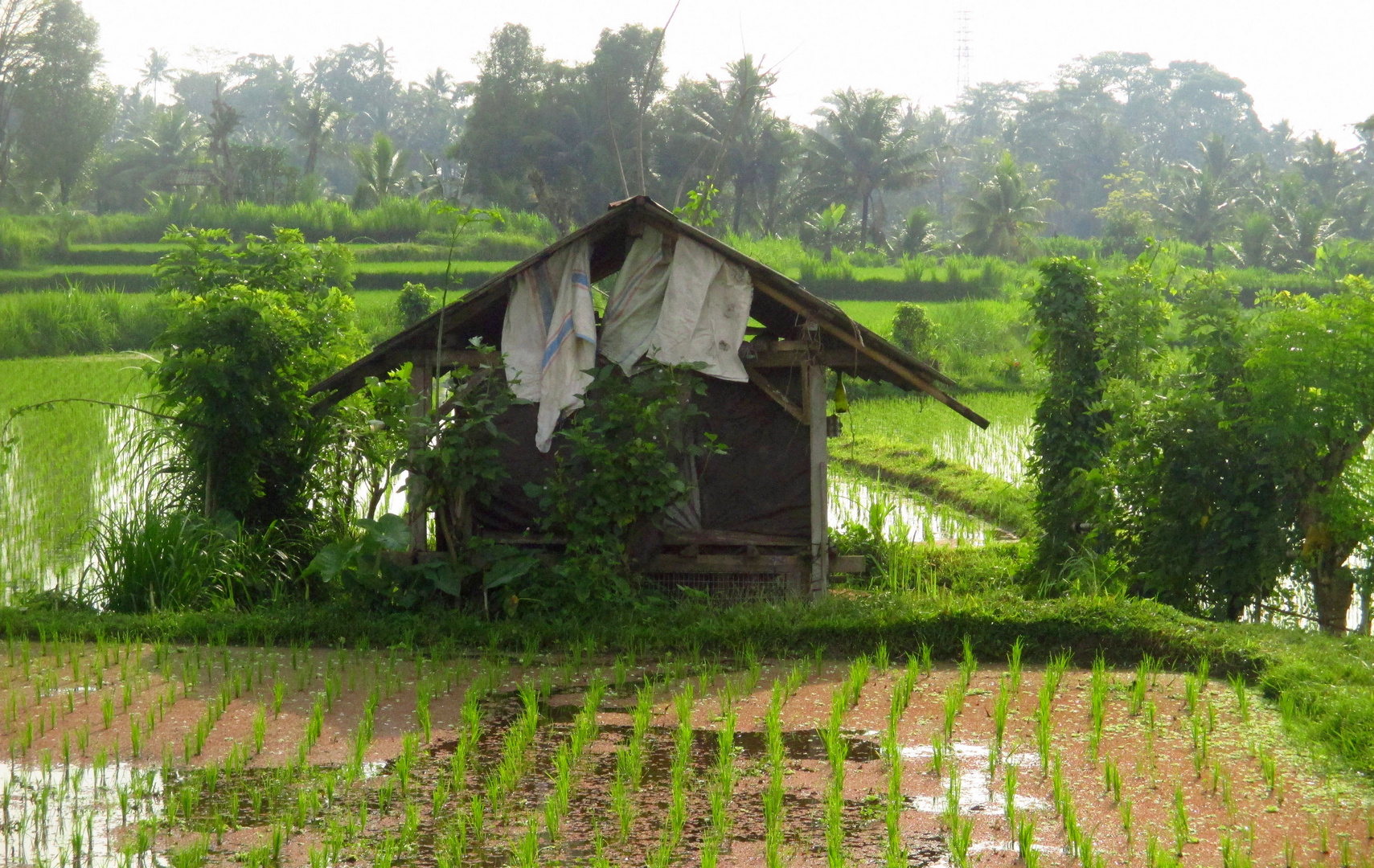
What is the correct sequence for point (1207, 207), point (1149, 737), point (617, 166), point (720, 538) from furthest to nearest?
1. point (1207, 207)
2. point (617, 166)
3. point (720, 538)
4. point (1149, 737)

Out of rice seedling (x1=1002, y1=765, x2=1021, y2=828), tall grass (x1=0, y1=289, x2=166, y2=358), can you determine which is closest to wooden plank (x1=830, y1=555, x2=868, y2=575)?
rice seedling (x1=1002, y1=765, x2=1021, y2=828)

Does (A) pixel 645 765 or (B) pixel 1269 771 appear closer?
(B) pixel 1269 771

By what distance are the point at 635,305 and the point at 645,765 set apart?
3.15 meters

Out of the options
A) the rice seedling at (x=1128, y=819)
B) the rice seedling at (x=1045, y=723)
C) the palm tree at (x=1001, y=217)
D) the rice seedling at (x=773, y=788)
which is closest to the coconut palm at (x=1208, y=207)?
the palm tree at (x=1001, y=217)

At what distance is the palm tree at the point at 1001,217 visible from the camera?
3294 cm

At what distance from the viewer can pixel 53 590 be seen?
7016mm

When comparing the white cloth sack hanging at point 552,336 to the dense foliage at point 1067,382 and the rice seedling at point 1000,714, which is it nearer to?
the rice seedling at point 1000,714

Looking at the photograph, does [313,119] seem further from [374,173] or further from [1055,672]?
[1055,672]

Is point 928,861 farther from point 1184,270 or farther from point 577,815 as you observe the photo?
point 1184,270

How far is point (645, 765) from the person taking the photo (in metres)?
4.51

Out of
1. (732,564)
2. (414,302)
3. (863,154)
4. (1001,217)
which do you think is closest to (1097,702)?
(732,564)

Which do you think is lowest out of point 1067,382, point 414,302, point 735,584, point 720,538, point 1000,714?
point 1000,714

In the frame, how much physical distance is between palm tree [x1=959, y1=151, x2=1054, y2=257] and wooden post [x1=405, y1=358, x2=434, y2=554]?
90.4ft

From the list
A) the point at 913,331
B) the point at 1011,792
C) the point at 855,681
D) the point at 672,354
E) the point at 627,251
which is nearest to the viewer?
the point at 1011,792
